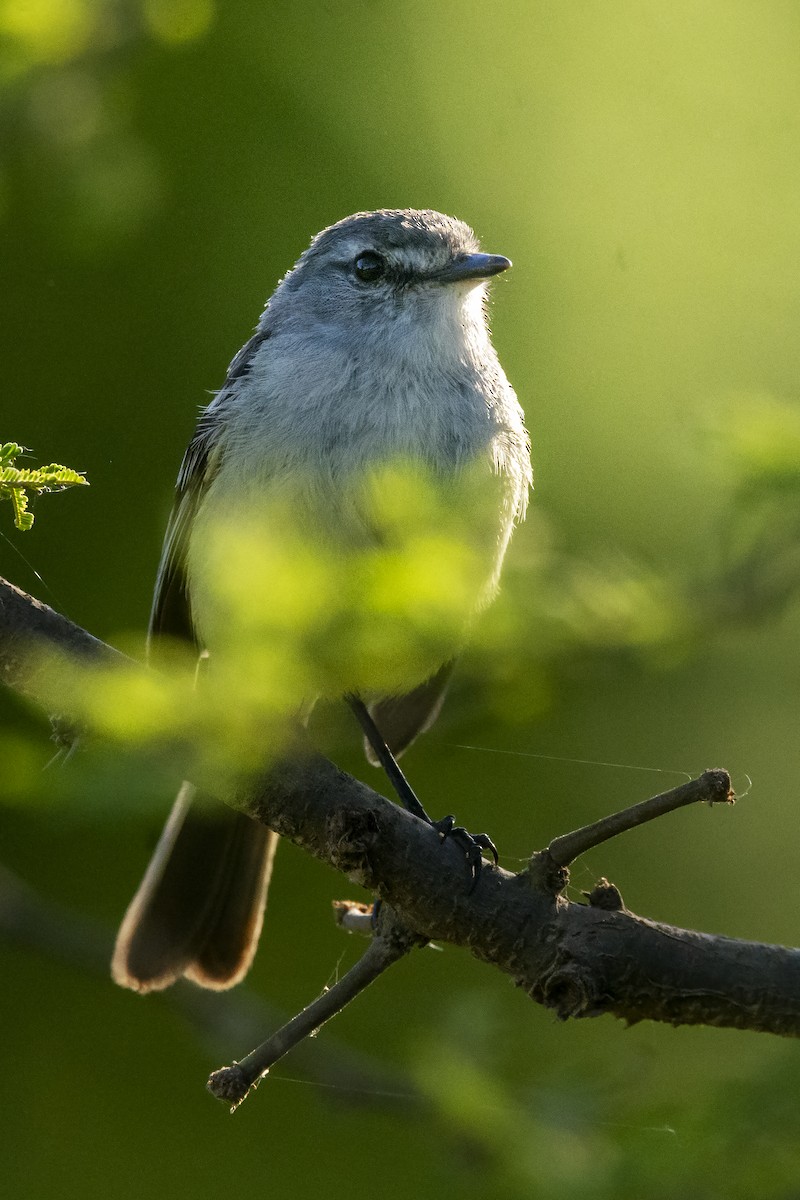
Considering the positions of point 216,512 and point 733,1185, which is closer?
point 733,1185

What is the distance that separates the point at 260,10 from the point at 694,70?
145 centimetres

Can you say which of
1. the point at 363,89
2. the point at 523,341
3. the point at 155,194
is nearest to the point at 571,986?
the point at 155,194

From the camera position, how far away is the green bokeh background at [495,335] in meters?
3.82

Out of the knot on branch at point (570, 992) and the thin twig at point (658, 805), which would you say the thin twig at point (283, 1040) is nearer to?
the knot on branch at point (570, 992)

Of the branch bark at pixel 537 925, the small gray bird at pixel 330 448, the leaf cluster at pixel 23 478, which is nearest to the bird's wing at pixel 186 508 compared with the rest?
the small gray bird at pixel 330 448

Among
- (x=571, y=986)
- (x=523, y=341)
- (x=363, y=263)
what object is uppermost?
(x=363, y=263)

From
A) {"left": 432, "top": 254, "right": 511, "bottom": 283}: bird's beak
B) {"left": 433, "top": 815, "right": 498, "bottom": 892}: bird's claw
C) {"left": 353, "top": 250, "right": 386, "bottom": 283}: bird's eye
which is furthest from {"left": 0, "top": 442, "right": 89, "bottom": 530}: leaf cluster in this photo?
{"left": 353, "top": 250, "right": 386, "bottom": 283}: bird's eye

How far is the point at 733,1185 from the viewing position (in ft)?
7.08

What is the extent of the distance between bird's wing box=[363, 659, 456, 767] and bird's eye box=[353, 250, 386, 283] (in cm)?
122

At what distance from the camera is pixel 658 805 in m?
2.08

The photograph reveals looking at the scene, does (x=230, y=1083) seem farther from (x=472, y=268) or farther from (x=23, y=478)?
Result: (x=472, y=268)

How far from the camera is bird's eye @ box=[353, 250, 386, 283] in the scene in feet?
12.5

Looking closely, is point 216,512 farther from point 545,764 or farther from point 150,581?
point 545,764

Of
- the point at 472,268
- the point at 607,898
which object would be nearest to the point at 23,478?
the point at 607,898
